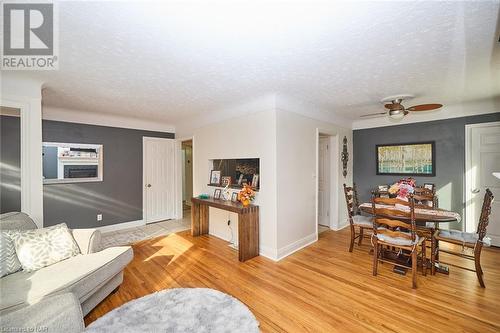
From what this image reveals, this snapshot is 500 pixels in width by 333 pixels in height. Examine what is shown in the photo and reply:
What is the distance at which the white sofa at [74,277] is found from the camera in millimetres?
1620

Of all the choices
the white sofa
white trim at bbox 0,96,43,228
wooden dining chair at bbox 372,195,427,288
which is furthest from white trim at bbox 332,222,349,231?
white trim at bbox 0,96,43,228

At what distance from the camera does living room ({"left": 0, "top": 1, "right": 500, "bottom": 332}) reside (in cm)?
164

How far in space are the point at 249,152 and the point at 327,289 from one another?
2141 millimetres

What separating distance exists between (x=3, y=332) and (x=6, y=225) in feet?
4.29

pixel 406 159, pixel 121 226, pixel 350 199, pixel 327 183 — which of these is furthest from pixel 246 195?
pixel 406 159

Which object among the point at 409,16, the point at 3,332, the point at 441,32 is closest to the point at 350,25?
the point at 409,16

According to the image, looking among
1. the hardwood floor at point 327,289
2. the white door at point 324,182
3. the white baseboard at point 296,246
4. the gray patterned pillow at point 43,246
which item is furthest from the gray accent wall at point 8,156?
the white door at point 324,182

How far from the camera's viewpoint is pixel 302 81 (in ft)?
8.87

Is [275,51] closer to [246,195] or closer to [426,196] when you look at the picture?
[246,195]

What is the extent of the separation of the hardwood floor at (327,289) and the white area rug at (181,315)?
0.49 ft

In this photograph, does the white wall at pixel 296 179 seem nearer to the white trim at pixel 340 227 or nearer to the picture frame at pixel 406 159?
the white trim at pixel 340 227

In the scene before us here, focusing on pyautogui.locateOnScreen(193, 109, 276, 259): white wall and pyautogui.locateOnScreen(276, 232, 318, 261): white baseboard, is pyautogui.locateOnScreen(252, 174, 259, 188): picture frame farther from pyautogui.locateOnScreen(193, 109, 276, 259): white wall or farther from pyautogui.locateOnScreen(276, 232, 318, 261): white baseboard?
pyautogui.locateOnScreen(276, 232, 318, 261): white baseboard

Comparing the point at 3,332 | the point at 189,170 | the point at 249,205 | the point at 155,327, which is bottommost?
the point at 155,327

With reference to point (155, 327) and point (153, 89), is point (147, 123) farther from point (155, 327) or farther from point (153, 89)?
point (155, 327)
